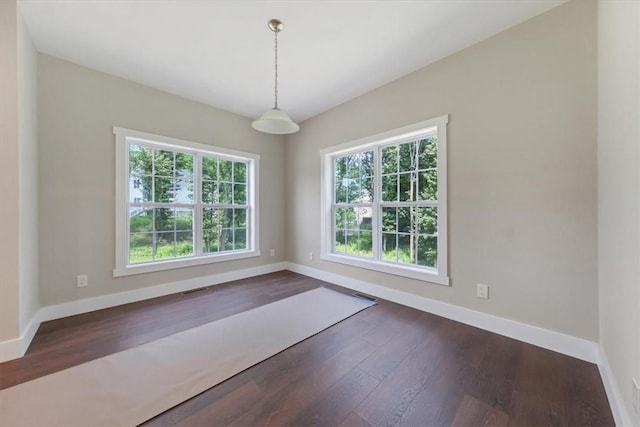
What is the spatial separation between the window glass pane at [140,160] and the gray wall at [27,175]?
815 mm

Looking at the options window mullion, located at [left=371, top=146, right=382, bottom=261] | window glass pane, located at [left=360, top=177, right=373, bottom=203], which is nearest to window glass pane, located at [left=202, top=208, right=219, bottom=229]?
window glass pane, located at [left=360, top=177, right=373, bottom=203]

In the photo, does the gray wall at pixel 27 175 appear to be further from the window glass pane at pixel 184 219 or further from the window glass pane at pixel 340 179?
the window glass pane at pixel 340 179

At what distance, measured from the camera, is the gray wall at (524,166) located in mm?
1880

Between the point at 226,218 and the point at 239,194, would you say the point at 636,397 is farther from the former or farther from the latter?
the point at 239,194

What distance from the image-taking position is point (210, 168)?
3824mm

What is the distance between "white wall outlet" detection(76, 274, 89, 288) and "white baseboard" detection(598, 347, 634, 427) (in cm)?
434

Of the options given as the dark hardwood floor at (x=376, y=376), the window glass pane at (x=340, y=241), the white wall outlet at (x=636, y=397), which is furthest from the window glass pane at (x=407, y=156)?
the white wall outlet at (x=636, y=397)

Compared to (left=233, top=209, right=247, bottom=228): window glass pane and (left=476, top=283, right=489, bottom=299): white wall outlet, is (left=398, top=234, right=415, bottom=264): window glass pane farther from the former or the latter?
(left=233, top=209, right=247, bottom=228): window glass pane

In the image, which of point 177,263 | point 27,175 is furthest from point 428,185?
point 27,175

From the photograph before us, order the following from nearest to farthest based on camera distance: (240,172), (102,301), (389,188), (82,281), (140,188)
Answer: (82,281) → (102,301) → (140,188) → (389,188) → (240,172)

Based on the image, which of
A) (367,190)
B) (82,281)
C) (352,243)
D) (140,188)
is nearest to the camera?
(82,281)

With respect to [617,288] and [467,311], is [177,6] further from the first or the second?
[467,311]

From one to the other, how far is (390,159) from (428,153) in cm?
52

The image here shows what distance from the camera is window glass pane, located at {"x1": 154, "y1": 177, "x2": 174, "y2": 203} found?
331 cm
